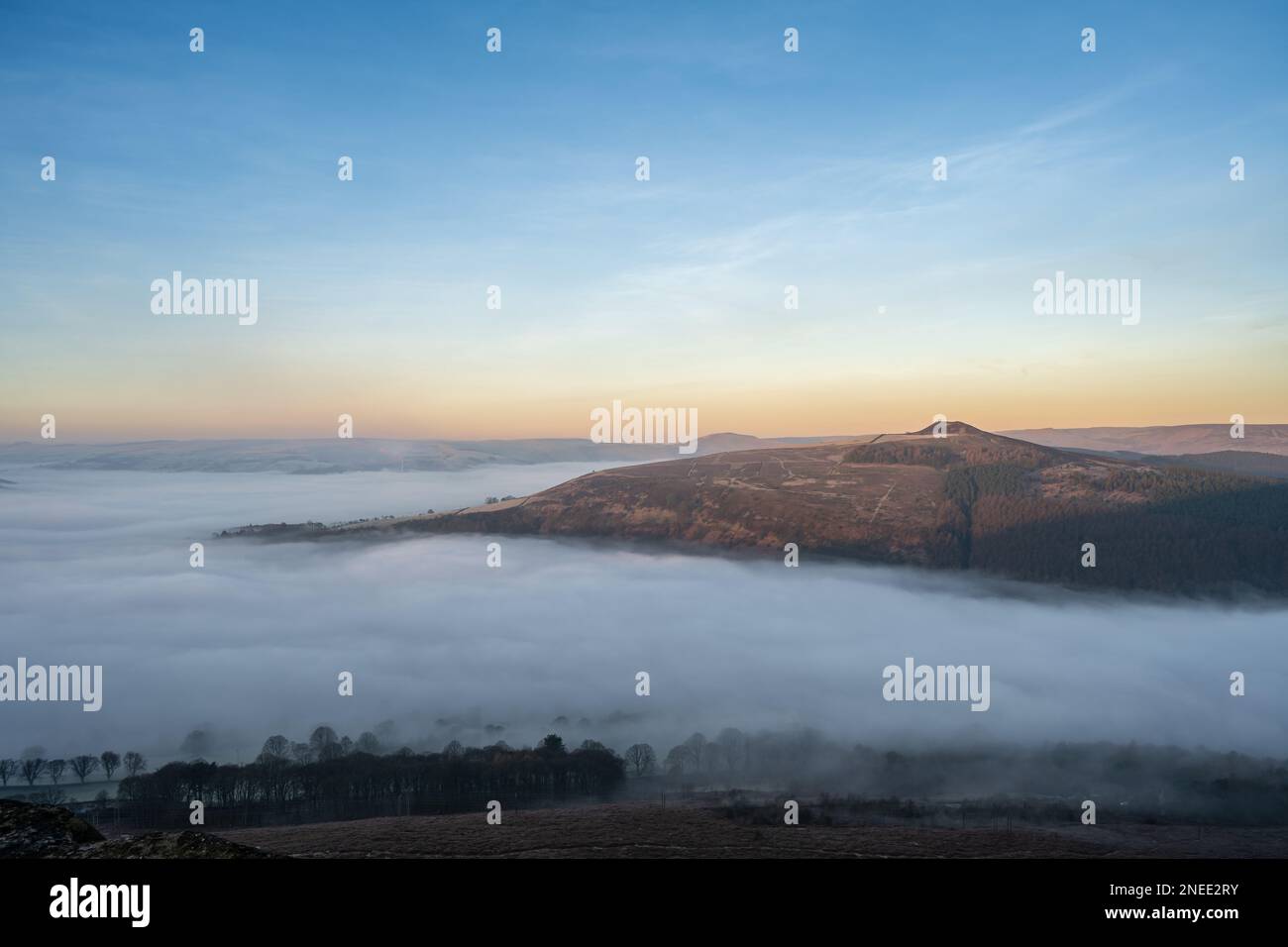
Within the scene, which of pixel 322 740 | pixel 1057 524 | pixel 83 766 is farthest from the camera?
pixel 1057 524

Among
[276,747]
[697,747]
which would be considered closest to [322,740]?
[276,747]

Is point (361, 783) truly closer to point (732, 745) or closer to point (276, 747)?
point (276, 747)

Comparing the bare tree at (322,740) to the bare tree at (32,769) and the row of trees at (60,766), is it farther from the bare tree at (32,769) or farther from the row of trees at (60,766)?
the bare tree at (32,769)

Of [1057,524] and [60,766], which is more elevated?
[1057,524]

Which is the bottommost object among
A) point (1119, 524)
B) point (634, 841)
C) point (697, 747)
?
point (697, 747)

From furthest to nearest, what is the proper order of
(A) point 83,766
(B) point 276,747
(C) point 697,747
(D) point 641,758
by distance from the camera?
(C) point 697,747 < (D) point 641,758 < (B) point 276,747 < (A) point 83,766

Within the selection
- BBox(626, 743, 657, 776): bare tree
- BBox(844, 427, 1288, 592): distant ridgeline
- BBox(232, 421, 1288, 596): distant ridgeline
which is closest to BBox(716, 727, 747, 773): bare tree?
BBox(626, 743, 657, 776): bare tree

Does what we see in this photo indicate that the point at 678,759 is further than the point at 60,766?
Yes

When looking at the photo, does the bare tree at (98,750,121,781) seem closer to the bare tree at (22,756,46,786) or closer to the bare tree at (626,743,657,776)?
the bare tree at (22,756,46,786)

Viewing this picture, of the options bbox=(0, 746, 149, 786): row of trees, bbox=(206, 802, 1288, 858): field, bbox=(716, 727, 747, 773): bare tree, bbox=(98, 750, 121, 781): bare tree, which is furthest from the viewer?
bbox=(716, 727, 747, 773): bare tree
